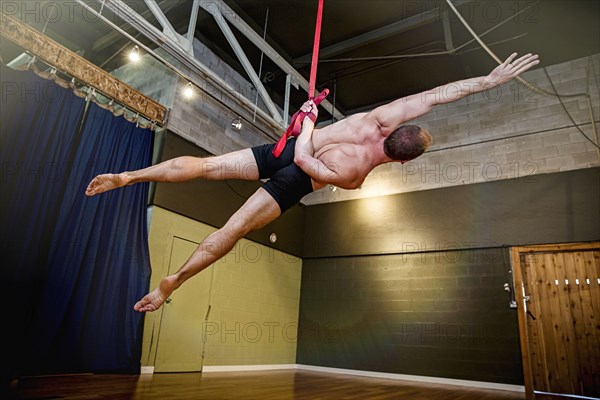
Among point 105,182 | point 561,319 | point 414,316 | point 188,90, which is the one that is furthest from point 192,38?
point 561,319

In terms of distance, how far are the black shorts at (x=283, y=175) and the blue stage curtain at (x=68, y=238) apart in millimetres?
2649

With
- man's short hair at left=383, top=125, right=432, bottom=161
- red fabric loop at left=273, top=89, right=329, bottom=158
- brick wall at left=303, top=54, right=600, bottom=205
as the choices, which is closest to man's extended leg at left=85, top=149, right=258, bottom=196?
red fabric loop at left=273, top=89, right=329, bottom=158

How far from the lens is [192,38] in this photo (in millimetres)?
4949

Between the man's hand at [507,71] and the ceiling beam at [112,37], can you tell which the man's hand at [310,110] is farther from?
the ceiling beam at [112,37]

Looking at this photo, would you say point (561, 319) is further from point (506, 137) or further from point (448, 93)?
point (448, 93)

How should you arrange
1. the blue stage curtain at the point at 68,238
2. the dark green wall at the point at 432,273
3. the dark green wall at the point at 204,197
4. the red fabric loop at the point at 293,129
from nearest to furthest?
the red fabric loop at the point at 293,129
the blue stage curtain at the point at 68,238
the dark green wall at the point at 204,197
the dark green wall at the point at 432,273

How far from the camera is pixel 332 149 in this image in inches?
95.3

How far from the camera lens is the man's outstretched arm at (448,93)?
7.43ft

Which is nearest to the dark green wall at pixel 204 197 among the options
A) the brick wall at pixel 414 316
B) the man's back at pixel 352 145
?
the brick wall at pixel 414 316

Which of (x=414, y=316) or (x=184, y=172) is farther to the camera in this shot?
(x=414, y=316)

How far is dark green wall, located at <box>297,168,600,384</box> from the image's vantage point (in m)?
5.60

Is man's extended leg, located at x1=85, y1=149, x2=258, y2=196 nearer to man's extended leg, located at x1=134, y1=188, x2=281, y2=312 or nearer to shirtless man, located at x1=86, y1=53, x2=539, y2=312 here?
shirtless man, located at x1=86, y1=53, x2=539, y2=312

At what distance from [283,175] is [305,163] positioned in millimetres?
187

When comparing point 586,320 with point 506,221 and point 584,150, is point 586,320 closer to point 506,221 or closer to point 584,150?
point 506,221
